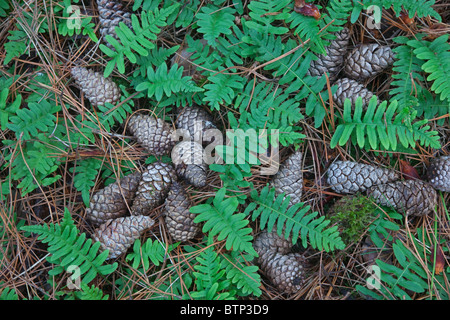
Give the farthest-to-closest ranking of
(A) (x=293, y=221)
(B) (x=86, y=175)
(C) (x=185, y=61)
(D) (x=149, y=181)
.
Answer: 1. (C) (x=185, y=61)
2. (B) (x=86, y=175)
3. (D) (x=149, y=181)
4. (A) (x=293, y=221)

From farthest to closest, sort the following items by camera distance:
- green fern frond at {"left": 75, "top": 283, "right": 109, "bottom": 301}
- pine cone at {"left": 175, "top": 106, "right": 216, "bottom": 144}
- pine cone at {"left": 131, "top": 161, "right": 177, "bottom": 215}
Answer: pine cone at {"left": 175, "top": 106, "right": 216, "bottom": 144} < pine cone at {"left": 131, "top": 161, "right": 177, "bottom": 215} < green fern frond at {"left": 75, "top": 283, "right": 109, "bottom": 301}

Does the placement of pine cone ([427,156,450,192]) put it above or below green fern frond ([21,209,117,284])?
above

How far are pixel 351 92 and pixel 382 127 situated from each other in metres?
0.41

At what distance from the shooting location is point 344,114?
3006 millimetres

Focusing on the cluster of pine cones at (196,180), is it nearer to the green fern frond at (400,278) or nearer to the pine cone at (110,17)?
the pine cone at (110,17)

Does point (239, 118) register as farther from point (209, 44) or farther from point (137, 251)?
point (137, 251)

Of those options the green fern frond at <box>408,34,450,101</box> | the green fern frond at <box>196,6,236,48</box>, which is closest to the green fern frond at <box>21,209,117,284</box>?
the green fern frond at <box>196,6,236,48</box>

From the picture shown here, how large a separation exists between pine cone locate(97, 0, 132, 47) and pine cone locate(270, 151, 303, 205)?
6.06ft

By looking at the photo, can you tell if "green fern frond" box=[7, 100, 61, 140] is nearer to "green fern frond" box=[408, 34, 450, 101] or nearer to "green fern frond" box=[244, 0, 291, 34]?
"green fern frond" box=[244, 0, 291, 34]

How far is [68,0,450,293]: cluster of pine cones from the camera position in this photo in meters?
2.98

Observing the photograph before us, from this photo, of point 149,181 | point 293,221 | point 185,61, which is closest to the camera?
point 293,221

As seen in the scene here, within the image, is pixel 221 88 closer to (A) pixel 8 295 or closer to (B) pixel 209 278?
(B) pixel 209 278

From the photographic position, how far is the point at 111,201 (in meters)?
3.07

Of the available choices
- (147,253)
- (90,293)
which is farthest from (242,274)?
(90,293)
